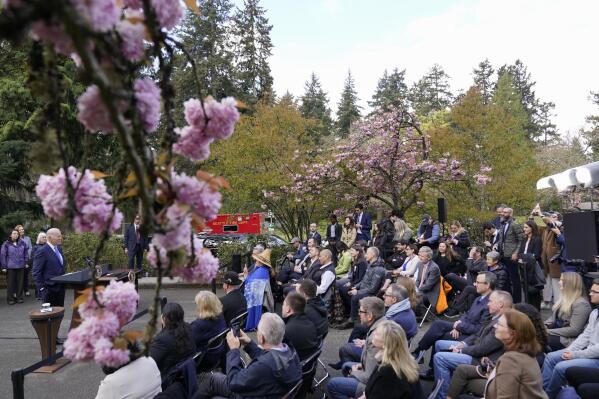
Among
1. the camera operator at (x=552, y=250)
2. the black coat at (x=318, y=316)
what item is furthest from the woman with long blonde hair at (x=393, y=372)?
the camera operator at (x=552, y=250)

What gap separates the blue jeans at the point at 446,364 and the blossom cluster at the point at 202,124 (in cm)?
455

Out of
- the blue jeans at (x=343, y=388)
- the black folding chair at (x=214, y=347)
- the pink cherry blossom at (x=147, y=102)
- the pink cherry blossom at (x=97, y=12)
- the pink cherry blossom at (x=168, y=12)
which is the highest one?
the pink cherry blossom at (x=168, y=12)

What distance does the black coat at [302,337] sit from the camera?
5.41 m

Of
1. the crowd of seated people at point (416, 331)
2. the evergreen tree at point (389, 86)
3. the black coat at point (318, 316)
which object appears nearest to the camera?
the crowd of seated people at point (416, 331)

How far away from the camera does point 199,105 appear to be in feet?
5.13

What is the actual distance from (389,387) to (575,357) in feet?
7.62

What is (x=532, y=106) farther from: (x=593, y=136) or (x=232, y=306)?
(x=232, y=306)

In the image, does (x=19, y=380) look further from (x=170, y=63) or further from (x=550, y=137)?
(x=550, y=137)

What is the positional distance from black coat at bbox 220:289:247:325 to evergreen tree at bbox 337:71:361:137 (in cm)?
4700

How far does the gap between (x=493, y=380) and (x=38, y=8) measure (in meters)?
4.07

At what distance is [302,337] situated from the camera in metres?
5.45

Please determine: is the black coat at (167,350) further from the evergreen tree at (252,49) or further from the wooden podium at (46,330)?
the evergreen tree at (252,49)

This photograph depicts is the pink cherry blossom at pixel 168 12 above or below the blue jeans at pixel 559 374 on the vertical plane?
above

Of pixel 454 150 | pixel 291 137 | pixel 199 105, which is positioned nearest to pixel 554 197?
pixel 454 150
